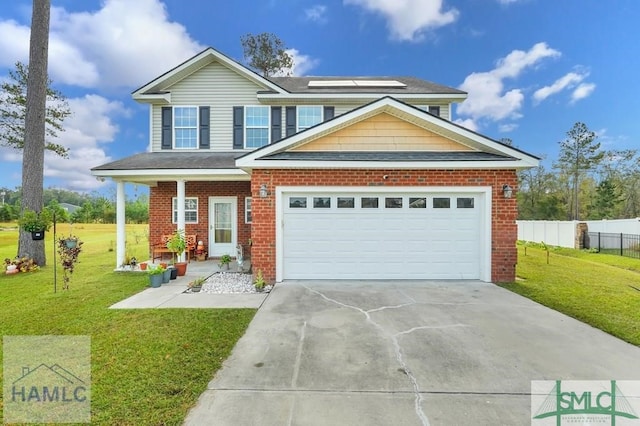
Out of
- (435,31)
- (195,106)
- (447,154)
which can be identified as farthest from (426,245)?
(435,31)

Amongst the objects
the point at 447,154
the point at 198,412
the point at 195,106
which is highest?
the point at 195,106

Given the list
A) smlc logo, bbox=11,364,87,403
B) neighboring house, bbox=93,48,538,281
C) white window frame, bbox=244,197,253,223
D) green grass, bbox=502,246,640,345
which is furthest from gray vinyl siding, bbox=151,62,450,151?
smlc logo, bbox=11,364,87,403

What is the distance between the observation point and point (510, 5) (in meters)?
16.7

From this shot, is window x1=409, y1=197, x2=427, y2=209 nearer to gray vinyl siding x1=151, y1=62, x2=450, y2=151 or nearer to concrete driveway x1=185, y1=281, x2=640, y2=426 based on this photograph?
concrete driveway x1=185, y1=281, x2=640, y2=426

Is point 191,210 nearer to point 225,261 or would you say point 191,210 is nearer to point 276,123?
point 225,261

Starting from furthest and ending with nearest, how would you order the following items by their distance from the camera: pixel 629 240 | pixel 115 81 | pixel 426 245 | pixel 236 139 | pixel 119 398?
pixel 115 81 < pixel 629 240 < pixel 236 139 < pixel 426 245 < pixel 119 398

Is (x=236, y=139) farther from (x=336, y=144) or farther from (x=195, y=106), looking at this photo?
(x=336, y=144)

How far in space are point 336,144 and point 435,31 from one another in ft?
59.0

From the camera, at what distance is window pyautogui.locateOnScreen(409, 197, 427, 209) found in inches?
307

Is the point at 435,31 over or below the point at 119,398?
over

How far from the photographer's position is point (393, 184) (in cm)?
770

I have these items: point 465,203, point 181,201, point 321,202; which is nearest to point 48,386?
point 321,202

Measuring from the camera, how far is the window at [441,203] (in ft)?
25.5

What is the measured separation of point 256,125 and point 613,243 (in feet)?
62.7
